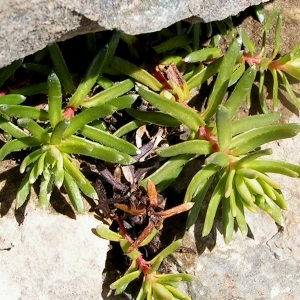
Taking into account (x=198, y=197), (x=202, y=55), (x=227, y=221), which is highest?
(x=202, y=55)

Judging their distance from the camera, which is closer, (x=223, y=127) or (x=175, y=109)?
(x=223, y=127)

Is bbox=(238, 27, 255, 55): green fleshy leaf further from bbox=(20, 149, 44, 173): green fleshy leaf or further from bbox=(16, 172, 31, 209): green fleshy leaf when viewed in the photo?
bbox=(16, 172, 31, 209): green fleshy leaf

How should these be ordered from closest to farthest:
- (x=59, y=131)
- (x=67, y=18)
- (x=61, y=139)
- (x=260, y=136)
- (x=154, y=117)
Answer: (x=67, y=18) < (x=59, y=131) < (x=61, y=139) < (x=260, y=136) < (x=154, y=117)

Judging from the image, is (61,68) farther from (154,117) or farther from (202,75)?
(202,75)

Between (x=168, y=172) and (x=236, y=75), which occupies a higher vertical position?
(x=236, y=75)

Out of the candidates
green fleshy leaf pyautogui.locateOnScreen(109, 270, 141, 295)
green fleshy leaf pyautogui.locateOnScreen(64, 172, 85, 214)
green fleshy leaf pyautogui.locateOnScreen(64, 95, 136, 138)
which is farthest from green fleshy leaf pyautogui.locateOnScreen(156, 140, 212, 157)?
green fleshy leaf pyautogui.locateOnScreen(109, 270, 141, 295)

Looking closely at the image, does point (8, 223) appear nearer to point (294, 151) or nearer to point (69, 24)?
point (69, 24)

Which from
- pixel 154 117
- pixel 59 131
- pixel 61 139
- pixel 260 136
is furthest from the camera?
pixel 154 117

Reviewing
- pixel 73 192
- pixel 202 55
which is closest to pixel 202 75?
pixel 202 55
